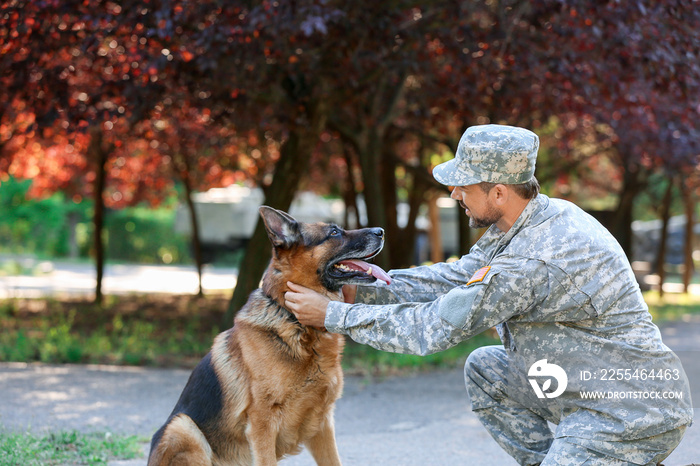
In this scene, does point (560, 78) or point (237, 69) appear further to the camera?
point (560, 78)

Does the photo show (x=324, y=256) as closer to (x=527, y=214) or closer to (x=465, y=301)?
(x=465, y=301)

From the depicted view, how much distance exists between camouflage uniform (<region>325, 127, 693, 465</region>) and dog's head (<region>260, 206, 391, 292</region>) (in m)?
0.38

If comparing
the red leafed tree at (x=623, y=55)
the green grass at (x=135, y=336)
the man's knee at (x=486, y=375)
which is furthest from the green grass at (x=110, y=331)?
the red leafed tree at (x=623, y=55)

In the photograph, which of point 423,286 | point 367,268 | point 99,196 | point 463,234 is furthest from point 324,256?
point 99,196

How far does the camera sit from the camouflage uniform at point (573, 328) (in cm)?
319

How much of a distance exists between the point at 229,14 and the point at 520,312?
502 centimetres

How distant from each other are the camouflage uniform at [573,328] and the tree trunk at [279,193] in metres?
6.08

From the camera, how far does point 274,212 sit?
3.71 metres

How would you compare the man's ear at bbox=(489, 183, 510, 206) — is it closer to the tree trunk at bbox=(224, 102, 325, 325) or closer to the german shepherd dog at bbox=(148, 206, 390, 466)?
the german shepherd dog at bbox=(148, 206, 390, 466)

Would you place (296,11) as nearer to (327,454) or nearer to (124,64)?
(124,64)

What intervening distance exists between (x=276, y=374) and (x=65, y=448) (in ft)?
7.48

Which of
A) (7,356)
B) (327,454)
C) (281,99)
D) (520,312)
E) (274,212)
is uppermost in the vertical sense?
(281,99)

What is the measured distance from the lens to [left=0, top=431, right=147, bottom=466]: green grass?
176 inches

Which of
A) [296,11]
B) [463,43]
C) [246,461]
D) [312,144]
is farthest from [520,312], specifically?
[312,144]
